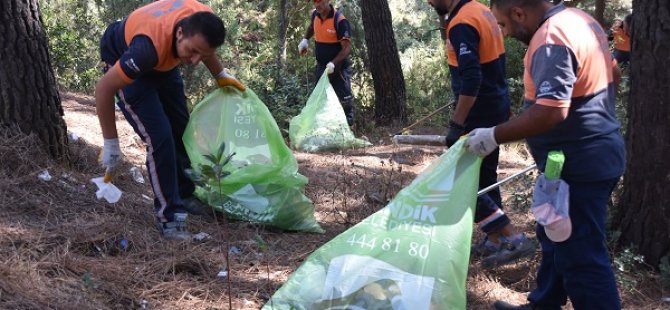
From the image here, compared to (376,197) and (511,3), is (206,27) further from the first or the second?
(376,197)

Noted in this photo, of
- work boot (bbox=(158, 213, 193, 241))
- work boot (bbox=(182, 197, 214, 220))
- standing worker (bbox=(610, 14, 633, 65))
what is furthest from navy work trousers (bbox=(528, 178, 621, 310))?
standing worker (bbox=(610, 14, 633, 65))

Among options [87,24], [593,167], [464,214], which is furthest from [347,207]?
[87,24]

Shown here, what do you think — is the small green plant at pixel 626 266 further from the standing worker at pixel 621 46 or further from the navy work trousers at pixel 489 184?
the standing worker at pixel 621 46

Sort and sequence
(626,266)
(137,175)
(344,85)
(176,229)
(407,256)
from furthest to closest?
(344,85), (137,175), (176,229), (626,266), (407,256)

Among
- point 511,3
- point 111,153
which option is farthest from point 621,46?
point 111,153

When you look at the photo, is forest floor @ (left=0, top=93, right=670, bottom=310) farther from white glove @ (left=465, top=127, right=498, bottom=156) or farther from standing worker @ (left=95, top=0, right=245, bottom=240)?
white glove @ (left=465, top=127, right=498, bottom=156)

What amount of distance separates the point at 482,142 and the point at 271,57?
11.4 meters

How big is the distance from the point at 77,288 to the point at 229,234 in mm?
1118

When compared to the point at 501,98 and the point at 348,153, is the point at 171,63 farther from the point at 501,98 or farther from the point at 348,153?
the point at 348,153

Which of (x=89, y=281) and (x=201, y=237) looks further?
(x=201, y=237)

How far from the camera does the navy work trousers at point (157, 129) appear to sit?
144 inches

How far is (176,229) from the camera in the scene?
3.76 m

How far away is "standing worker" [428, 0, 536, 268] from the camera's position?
3.43 metres

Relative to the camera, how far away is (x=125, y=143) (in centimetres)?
553
